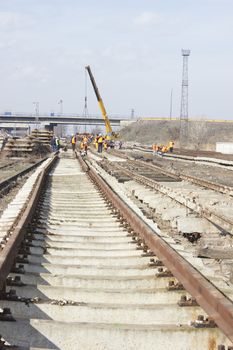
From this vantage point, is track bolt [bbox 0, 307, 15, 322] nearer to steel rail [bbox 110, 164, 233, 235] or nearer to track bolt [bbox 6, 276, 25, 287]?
track bolt [bbox 6, 276, 25, 287]

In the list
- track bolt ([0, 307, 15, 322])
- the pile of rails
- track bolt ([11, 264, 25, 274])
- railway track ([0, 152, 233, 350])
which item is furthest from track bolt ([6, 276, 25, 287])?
the pile of rails

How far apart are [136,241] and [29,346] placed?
3.54 meters

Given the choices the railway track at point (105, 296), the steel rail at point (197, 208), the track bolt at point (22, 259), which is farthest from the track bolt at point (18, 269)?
the steel rail at point (197, 208)

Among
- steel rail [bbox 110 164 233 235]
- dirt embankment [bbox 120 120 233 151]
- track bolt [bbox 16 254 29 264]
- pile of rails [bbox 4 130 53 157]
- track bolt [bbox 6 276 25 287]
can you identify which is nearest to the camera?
track bolt [bbox 6 276 25 287]

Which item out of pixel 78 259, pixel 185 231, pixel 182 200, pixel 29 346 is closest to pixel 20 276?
pixel 78 259

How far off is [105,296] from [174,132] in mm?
106011

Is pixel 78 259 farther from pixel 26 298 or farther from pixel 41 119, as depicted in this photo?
pixel 41 119

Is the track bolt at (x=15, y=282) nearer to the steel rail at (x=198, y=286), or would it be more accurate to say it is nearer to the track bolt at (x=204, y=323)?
the steel rail at (x=198, y=286)

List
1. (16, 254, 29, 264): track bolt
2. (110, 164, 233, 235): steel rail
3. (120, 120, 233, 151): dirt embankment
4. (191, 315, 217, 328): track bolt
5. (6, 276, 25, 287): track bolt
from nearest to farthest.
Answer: (191, 315, 217, 328): track bolt → (6, 276, 25, 287): track bolt → (16, 254, 29, 264): track bolt → (110, 164, 233, 235): steel rail → (120, 120, 233, 151): dirt embankment

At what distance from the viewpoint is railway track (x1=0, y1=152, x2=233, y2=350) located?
3668mm

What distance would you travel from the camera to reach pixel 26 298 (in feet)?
14.3

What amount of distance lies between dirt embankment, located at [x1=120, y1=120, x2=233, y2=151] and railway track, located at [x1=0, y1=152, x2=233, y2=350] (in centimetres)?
9031

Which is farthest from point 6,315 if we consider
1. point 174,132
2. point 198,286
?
point 174,132

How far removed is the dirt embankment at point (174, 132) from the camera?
103 m
